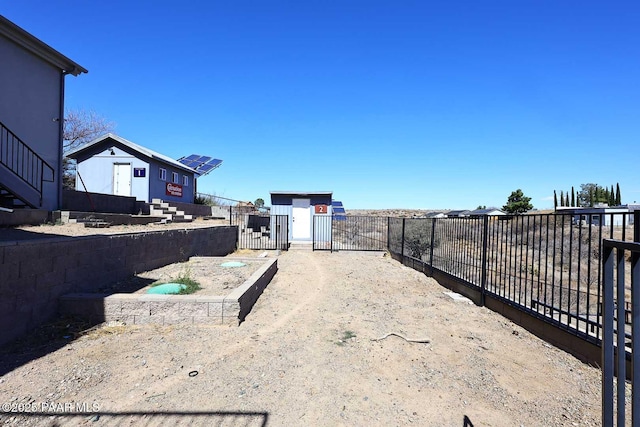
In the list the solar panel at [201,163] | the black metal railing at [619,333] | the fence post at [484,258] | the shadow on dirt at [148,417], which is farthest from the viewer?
the solar panel at [201,163]

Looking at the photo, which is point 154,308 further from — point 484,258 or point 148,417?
point 484,258

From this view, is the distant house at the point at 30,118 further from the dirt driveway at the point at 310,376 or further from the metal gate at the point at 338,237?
the metal gate at the point at 338,237

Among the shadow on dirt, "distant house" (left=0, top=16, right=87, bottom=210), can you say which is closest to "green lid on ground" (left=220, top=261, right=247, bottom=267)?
"distant house" (left=0, top=16, right=87, bottom=210)

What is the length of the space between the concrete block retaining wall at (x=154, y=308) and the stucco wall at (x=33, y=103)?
7.17 meters

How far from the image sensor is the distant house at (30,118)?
8.61 meters

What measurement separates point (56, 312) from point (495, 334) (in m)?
6.61

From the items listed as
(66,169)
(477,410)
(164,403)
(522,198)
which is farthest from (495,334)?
(522,198)

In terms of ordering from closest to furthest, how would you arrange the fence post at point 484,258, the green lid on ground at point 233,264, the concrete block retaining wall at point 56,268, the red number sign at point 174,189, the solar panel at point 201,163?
1. the concrete block retaining wall at point 56,268
2. the fence post at point 484,258
3. the green lid on ground at point 233,264
4. the red number sign at point 174,189
5. the solar panel at point 201,163

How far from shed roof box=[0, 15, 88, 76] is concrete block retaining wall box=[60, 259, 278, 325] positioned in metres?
8.61

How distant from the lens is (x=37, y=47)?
9.38 meters

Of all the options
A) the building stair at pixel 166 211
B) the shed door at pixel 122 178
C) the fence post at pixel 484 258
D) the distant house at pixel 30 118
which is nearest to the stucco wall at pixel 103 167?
the shed door at pixel 122 178

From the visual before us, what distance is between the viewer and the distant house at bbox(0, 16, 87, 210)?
8.61 metres

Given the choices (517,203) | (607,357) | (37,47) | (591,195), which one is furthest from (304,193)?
(591,195)

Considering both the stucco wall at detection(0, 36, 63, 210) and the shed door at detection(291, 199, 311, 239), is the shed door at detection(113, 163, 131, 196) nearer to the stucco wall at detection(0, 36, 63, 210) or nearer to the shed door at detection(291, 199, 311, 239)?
the stucco wall at detection(0, 36, 63, 210)
